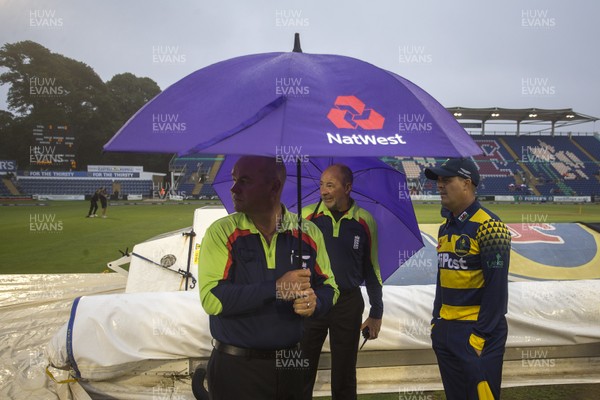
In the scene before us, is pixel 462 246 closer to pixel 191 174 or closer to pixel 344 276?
pixel 344 276

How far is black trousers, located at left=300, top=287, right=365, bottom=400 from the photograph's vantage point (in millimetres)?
2762

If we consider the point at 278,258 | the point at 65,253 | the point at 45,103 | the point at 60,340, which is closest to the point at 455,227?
the point at 278,258

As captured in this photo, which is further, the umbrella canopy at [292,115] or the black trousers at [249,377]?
the black trousers at [249,377]

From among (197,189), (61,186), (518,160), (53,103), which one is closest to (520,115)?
(518,160)

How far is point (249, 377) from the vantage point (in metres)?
1.75

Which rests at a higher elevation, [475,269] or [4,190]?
[475,269]

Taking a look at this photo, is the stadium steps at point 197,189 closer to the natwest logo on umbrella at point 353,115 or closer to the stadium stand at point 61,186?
the stadium stand at point 61,186

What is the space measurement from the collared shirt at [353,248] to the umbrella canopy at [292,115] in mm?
1181

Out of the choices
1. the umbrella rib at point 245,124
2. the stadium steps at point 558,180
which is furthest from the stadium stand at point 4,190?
the stadium steps at point 558,180

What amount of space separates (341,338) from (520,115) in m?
51.7

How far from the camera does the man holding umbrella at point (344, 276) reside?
2.77m

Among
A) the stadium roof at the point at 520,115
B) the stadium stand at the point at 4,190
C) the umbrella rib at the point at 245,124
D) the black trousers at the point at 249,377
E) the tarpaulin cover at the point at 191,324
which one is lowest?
the stadium stand at the point at 4,190

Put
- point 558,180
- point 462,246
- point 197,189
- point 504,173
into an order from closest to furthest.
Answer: point 462,246
point 197,189
point 558,180
point 504,173

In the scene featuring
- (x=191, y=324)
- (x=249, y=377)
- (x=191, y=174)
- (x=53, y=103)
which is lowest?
(x=191, y=324)
